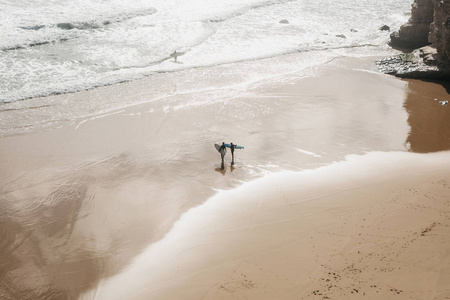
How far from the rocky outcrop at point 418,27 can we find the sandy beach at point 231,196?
5.78 m

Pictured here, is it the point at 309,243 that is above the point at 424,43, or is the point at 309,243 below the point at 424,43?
below

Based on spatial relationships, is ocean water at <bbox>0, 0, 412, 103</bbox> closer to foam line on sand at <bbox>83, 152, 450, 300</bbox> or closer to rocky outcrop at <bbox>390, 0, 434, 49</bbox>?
rocky outcrop at <bbox>390, 0, 434, 49</bbox>

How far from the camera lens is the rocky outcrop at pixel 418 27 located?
1922 centimetres

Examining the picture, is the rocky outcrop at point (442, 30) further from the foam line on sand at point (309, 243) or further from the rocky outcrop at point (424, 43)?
the foam line on sand at point (309, 243)

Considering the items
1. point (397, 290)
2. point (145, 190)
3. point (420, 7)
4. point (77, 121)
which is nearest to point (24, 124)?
point (77, 121)

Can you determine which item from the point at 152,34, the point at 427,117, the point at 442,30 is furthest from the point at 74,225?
the point at 152,34

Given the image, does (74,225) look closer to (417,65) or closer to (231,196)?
(231,196)

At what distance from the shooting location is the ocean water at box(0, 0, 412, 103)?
1759cm

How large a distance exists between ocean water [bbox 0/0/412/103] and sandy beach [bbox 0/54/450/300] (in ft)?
10.7

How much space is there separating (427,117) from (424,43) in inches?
356

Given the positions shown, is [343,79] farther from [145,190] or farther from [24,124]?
[24,124]

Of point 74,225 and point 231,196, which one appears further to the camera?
point 231,196

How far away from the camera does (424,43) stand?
65.0 feet

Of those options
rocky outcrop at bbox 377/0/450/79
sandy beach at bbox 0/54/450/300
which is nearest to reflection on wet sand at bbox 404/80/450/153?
sandy beach at bbox 0/54/450/300
